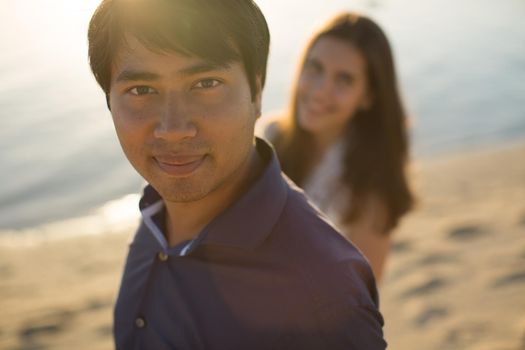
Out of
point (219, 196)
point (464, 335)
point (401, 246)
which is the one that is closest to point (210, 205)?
point (219, 196)

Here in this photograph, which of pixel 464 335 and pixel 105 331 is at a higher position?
pixel 105 331

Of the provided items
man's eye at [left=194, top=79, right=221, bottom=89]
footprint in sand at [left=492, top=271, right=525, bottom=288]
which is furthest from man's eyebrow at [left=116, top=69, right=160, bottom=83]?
footprint in sand at [left=492, top=271, right=525, bottom=288]

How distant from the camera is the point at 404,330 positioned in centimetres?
490

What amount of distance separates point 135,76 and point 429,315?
393 centimetres

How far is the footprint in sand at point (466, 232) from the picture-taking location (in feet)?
21.5

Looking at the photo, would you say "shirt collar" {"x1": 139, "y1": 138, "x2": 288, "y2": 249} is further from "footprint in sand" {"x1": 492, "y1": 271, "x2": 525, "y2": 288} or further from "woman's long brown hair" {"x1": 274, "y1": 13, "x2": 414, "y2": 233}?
"footprint in sand" {"x1": 492, "y1": 271, "x2": 525, "y2": 288}

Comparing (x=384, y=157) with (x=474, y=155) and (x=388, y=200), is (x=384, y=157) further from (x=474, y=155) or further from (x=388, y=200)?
(x=474, y=155)

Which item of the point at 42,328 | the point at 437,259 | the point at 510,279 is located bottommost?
the point at 510,279

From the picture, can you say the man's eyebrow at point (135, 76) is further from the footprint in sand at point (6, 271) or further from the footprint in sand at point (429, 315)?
the footprint in sand at point (6, 271)

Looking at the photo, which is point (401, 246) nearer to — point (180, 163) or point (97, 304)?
point (97, 304)

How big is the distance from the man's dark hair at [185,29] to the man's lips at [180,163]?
31 centimetres

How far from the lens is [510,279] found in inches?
211

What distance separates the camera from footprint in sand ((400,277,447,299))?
5457mm

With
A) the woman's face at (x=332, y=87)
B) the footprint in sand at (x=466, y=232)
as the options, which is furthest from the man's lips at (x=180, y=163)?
the footprint in sand at (x=466, y=232)
